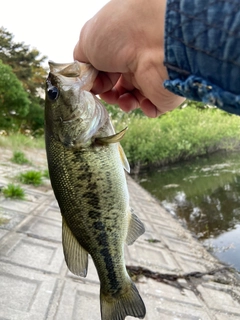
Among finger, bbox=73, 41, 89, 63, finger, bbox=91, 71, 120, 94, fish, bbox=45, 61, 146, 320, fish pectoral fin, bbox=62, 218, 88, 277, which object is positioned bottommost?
fish pectoral fin, bbox=62, 218, 88, 277

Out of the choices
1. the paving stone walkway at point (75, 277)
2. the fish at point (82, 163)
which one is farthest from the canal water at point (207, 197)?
the fish at point (82, 163)

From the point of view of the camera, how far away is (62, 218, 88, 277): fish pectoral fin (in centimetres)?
188

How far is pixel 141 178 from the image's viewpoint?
16.7 m

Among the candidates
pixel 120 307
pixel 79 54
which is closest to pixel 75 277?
pixel 120 307

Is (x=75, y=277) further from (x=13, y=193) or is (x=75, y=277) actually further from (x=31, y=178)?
(x=31, y=178)

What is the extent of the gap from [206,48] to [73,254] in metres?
1.21

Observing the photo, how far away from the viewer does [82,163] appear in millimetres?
1864

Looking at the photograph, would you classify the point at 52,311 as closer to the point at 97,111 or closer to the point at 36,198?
the point at 97,111

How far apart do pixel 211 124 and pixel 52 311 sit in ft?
63.2

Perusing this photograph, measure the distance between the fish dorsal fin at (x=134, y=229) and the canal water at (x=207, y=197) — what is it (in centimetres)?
552

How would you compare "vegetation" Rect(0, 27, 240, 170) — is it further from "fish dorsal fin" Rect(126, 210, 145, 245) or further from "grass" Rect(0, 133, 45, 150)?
"fish dorsal fin" Rect(126, 210, 145, 245)

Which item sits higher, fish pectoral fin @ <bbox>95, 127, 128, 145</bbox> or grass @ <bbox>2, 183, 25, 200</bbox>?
fish pectoral fin @ <bbox>95, 127, 128, 145</bbox>

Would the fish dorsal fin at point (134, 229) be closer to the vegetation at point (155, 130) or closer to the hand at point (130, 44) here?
the hand at point (130, 44)

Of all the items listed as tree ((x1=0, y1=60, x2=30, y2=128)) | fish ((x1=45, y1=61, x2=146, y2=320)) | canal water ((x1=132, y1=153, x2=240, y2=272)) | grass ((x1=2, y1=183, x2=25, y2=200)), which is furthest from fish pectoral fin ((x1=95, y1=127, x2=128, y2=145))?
tree ((x1=0, y1=60, x2=30, y2=128))
